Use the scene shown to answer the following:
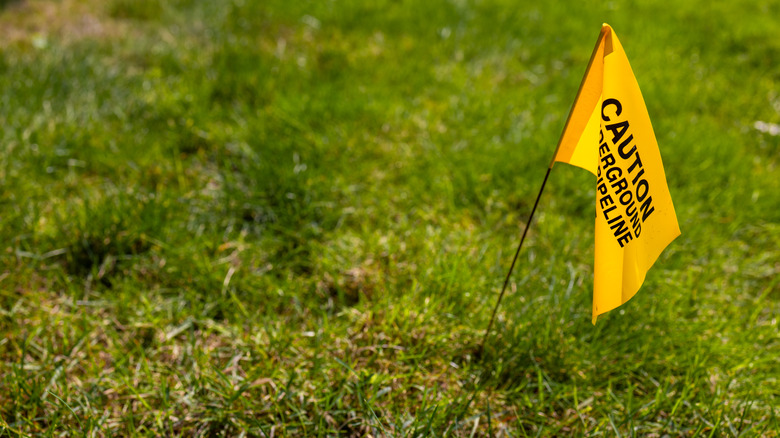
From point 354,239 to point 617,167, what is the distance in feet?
Answer: 4.61

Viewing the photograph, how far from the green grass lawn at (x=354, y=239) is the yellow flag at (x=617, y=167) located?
0.58 meters

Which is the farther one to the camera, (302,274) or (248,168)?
(248,168)

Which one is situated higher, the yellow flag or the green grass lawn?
the yellow flag

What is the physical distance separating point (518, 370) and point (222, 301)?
1.27 m

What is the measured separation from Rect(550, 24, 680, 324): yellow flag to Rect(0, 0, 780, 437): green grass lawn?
0.58 m

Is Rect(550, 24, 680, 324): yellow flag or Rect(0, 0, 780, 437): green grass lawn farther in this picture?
Rect(0, 0, 780, 437): green grass lawn

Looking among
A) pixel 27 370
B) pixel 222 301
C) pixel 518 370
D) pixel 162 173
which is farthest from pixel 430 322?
pixel 162 173

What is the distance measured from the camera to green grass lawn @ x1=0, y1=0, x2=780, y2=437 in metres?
1.94

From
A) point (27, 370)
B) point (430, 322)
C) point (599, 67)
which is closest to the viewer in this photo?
point (599, 67)

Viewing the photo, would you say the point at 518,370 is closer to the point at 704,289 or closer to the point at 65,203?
the point at 704,289

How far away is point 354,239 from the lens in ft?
8.58

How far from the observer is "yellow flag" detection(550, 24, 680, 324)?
1.45 metres

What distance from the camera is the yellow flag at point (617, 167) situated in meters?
1.45

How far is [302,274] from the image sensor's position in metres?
2.51
